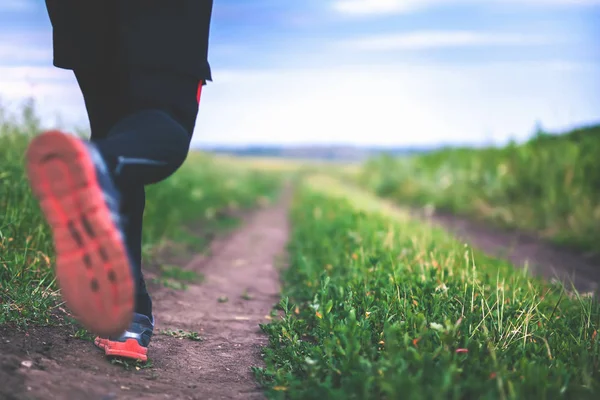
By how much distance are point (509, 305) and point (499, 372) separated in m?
0.95

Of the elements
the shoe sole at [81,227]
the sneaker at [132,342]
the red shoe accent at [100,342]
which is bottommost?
the red shoe accent at [100,342]

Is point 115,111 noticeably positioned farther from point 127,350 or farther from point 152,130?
Result: point 127,350

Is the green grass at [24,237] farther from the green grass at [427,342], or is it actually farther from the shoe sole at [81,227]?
the green grass at [427,342]

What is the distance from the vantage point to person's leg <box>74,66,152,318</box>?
1980mm

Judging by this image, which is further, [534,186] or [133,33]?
[534,186]

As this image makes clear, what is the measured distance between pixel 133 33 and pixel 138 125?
39 centimetres

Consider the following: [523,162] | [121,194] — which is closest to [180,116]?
[121,194]

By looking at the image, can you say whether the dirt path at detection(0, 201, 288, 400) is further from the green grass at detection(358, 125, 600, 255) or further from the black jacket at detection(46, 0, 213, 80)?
the green grass at detection(358, 125, 600, 255)

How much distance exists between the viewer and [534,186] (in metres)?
8.94

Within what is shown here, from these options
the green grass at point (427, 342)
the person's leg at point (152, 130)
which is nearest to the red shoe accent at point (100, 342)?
the green grass at point (427, 342)

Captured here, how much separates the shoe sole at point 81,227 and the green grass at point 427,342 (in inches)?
30.9

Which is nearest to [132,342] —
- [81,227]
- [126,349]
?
[126,349]

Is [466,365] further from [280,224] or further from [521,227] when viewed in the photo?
[280,224]

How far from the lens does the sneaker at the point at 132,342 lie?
209 centimetres
